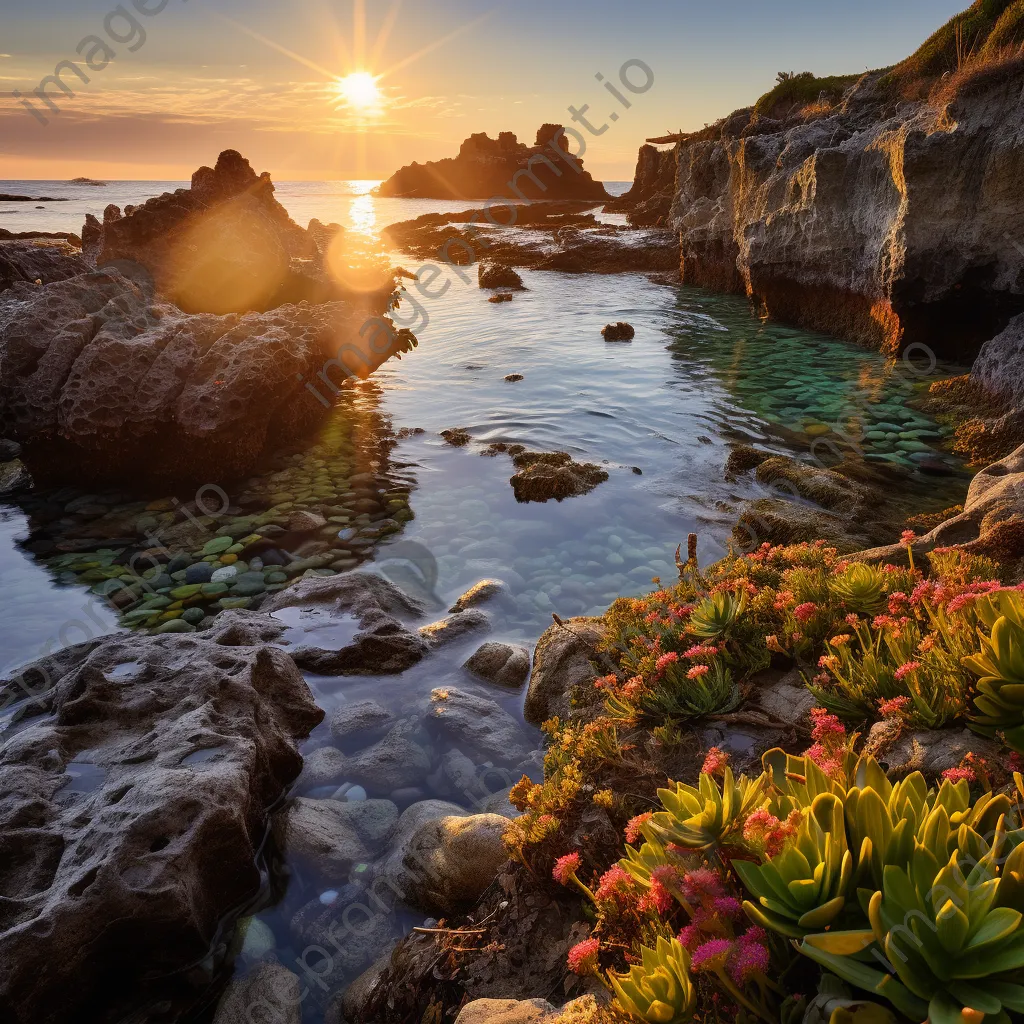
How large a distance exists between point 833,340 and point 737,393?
6.81 metres

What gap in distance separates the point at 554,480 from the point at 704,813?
901cm

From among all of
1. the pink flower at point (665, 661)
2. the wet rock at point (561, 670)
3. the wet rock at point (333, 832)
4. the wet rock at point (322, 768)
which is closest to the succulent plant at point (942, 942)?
the pink flower at point (665, 661)

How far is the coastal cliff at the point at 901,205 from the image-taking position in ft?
48.8

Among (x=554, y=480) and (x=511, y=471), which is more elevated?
(x=554, y=480)

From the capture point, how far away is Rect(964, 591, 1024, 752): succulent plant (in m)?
2.79

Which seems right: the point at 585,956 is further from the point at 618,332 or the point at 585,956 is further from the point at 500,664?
the point at 618,332

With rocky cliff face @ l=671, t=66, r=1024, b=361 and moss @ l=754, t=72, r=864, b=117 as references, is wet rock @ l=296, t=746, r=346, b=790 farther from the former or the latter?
moss @ l=754, t=72, r=864, b=117

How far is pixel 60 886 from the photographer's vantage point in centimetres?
363

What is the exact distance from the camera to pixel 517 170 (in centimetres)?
13275

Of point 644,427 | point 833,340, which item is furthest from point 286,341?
point 833,340

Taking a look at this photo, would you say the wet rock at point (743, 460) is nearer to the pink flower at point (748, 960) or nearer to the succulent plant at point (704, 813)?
the succulent plant at point (704, 813)

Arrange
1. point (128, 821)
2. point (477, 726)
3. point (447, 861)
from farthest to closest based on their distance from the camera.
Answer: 1. point (477, 726)
2. point (447, 861)
3. point (128, 821)

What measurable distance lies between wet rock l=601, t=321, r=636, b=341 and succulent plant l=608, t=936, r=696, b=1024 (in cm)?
2376

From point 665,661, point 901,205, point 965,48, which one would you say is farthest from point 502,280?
point 665,661
